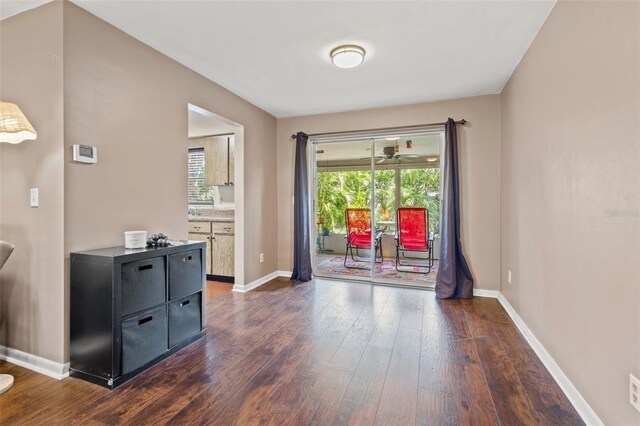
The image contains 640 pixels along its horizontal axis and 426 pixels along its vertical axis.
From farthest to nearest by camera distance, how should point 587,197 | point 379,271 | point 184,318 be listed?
point 379,271 < point 184,318 < point 587,197

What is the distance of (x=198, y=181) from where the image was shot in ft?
17.4

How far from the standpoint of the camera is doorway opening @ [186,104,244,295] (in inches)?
157

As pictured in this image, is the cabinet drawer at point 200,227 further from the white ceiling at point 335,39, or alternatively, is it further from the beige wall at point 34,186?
the beige wall at point 34,186

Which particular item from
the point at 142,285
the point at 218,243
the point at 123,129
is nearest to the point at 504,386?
the point at 142,285

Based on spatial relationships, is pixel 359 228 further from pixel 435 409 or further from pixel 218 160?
pixel 435 409

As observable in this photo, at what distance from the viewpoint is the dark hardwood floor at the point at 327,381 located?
166 centimetres

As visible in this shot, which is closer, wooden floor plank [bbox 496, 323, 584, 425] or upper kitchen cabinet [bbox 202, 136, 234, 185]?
wooden floor plank [bbox 496, 323, 584, 425]

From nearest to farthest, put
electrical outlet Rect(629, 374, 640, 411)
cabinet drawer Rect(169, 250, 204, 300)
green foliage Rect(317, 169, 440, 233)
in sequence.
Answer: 1. electrical outlet Rect(629, 374, 640, 411)
2. cabinet drawer Rect(169, 250, 204, 300)
3. green foliage Rect(317, 169, 440, 233)

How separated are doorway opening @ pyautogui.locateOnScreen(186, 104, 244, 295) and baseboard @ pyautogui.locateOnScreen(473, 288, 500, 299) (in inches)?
115

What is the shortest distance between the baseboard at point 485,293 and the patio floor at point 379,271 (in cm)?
54

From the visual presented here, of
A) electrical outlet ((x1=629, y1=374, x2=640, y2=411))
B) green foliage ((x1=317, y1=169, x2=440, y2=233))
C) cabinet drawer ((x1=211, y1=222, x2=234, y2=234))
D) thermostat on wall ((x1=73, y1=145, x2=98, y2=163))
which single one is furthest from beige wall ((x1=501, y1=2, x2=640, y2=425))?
cabinet drawer ((x1=211, y1=222, x2=234, y2=234))

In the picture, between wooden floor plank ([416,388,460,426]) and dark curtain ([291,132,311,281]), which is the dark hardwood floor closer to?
wooden floor plank ([416,388,460,426])

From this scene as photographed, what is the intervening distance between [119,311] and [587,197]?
277 centimetres

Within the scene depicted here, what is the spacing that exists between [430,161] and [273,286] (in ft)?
9.44
